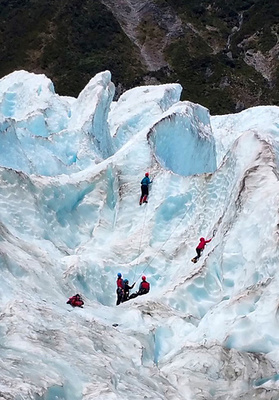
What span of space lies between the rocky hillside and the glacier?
195ft

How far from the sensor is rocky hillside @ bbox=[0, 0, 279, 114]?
85.3 metres

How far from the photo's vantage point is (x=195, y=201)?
59.5 ft

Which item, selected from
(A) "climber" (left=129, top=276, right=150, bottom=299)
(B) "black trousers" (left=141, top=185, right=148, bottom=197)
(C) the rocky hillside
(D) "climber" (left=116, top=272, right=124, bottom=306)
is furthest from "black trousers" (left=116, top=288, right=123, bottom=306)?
(C) the rocky hillside

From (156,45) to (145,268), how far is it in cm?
8964

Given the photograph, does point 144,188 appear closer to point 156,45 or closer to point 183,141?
point 183,141

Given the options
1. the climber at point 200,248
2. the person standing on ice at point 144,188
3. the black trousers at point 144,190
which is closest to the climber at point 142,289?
the climber at point 200,248

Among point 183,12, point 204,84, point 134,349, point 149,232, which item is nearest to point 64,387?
point 134,349

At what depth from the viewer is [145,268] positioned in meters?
16.2

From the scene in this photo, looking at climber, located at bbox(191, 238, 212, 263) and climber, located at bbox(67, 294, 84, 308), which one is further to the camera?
climber, located at bbox(191, 238, 212, 263)

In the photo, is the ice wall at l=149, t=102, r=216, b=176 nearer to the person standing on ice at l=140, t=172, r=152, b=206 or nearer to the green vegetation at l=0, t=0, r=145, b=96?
the person standing on ice at l=140, t=172, r=152, b=206

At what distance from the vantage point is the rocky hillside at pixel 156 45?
280 ft

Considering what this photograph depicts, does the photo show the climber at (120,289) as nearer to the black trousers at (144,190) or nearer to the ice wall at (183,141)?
the black trousers at (144,190)

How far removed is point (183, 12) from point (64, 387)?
107 metres

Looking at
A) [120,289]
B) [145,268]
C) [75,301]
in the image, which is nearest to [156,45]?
[145,268]
